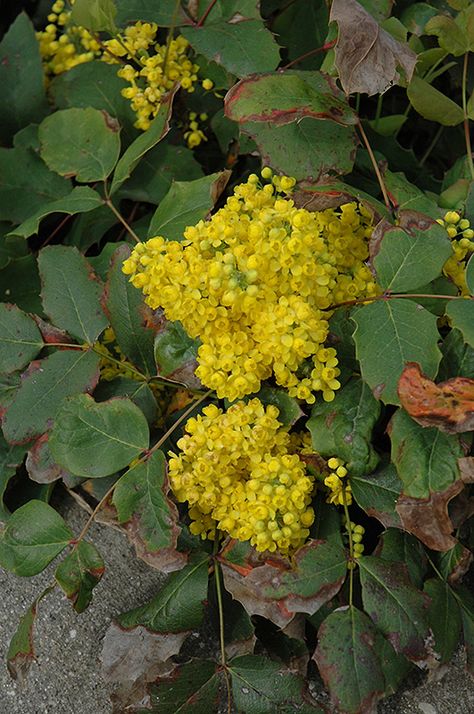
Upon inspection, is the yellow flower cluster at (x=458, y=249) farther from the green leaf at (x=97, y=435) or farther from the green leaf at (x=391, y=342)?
the green leaf at (x=97, y=435)

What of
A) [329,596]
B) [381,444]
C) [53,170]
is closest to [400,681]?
[329,596]

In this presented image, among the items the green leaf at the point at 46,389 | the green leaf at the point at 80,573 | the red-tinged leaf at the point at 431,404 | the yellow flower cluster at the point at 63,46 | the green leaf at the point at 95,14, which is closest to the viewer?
the red-tinged leaf at the point at 431,404

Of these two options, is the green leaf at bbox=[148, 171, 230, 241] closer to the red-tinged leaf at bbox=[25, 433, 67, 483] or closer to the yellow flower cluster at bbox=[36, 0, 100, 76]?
the red-tinged leaf at bbox=[25, 433, 67, 483]

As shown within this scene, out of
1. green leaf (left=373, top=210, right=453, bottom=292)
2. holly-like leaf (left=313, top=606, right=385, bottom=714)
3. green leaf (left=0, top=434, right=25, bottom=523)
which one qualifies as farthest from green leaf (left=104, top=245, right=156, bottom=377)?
holly-like leaf (left=313, top=606, right=385, bottom=714)

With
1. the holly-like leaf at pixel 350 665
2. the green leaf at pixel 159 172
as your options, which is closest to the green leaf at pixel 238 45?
the green leaf at pixel 159 172

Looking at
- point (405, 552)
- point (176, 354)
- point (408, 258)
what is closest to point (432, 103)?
point (408, 258)

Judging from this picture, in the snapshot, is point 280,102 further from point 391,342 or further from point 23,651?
point 23,651
